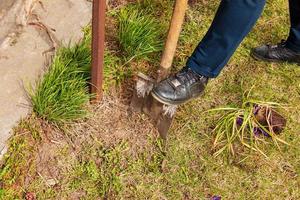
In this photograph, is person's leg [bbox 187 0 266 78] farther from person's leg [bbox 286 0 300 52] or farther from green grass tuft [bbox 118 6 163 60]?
person's leg [bbox 286 0 300 52]

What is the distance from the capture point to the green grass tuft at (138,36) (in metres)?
2.87

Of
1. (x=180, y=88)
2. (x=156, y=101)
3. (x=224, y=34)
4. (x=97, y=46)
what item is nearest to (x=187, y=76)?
(x=180, y=88)

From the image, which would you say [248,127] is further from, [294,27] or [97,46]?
[97,46]

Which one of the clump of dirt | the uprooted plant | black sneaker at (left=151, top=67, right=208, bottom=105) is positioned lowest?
the uprooted plant

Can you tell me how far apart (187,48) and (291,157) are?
922 mm

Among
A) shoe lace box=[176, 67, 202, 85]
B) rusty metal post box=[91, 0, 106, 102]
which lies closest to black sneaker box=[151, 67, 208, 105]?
shoe lace box=[176, 67, 202, 85]

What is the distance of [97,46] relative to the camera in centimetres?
233

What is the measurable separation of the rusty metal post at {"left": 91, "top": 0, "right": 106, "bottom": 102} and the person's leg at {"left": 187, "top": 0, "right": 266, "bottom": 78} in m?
0.50

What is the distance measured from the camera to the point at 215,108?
285cm

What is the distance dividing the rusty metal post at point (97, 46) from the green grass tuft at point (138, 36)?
1.13 ft

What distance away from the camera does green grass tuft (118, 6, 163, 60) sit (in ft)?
9.41

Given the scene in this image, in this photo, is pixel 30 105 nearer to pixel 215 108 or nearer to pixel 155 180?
pixel 155 180

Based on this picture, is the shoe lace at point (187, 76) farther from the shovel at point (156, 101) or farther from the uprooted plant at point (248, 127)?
the uprooted plant at point (248, 127)

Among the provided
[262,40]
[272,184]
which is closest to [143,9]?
[262,40]
